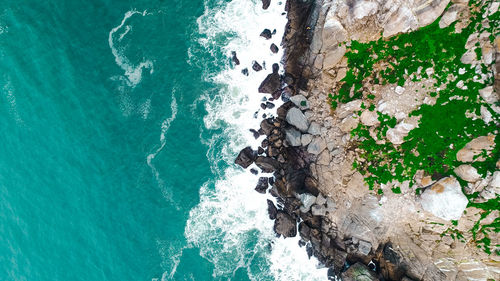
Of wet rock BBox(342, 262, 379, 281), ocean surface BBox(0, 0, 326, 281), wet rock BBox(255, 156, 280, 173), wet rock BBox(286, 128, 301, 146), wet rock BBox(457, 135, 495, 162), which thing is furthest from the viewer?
ocean surface BBox(0, 0, 326, 281)

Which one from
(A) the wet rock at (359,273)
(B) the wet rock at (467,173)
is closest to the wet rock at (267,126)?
(A) the wet rock at (359,273)

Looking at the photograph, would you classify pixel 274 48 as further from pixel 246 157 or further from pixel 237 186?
pixel 237 186

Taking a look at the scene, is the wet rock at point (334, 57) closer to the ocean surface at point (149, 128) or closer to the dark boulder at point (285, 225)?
the ocean surface at point (149, 128)

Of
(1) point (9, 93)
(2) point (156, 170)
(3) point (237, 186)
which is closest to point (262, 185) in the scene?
(3) point (237, 186)

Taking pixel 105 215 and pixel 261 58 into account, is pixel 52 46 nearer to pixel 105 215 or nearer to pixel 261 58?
pixel 105 215

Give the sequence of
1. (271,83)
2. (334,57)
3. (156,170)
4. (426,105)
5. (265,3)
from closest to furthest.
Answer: (426,105)
(334,57)
(265,3)
(271,83)
(156,170)

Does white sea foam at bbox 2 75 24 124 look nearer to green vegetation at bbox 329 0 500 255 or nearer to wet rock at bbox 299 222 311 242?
wet rock at bbox 299 222 311 242

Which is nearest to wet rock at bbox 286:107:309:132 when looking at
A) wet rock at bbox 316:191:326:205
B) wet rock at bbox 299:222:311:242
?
wet rock at bbox 316:191:326:205
